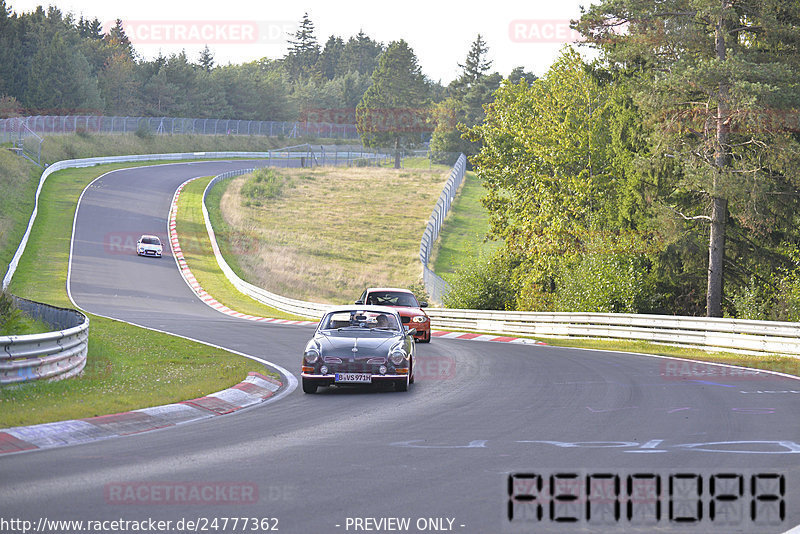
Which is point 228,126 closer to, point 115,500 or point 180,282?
point 180,282

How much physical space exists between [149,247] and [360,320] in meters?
41.2

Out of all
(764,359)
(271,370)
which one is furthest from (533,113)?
(271,370)

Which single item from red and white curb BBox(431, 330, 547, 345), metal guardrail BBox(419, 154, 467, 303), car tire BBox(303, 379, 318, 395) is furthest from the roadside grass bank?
metal guardrail BBox(419, 154, 467, 303)

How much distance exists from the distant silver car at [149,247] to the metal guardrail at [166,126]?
2540 cm

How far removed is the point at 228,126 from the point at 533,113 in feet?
259

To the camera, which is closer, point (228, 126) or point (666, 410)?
point (666, 410)

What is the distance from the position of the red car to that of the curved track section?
817cm

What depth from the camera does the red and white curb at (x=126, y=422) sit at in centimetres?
914

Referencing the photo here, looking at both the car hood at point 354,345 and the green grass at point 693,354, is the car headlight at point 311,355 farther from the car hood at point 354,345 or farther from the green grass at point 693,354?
the green grass at point 693,354

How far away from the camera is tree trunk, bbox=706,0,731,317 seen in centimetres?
2566

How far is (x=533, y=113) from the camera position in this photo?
47.1 m

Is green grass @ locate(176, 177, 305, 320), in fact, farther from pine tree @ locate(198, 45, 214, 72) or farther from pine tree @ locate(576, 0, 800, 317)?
pine tree @ locate(198, 45, 214, 72)

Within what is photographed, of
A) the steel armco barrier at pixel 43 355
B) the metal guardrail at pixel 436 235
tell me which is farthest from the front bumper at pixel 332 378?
the metal guardrail at pixel 436 235

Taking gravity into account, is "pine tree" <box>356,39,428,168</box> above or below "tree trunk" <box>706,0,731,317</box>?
above
